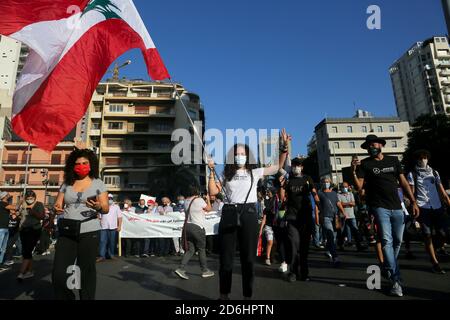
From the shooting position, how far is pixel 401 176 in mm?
4652

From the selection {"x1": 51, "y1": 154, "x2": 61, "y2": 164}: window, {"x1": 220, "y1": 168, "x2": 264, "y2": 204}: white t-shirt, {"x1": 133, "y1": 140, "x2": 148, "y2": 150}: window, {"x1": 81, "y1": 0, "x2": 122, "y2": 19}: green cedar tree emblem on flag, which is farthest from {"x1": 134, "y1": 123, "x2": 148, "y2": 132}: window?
{"x1": 220, "y1": 168, "x2": 264, "y2": 204}: white t-shirt

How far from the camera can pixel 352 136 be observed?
238ft

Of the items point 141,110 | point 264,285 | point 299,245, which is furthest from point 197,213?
point 141,110

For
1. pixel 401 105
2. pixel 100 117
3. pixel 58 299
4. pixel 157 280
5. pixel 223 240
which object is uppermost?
pixel 401 105

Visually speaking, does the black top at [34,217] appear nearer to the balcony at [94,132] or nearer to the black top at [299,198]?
the black top at [299,198]

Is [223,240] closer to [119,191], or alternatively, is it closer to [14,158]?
[119,191]

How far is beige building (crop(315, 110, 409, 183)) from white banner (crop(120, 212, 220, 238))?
64081mm

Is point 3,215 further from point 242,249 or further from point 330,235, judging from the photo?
point 330,235

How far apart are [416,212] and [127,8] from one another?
18.6ft

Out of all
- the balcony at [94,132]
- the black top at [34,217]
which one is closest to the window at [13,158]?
the balcony at [94,132]

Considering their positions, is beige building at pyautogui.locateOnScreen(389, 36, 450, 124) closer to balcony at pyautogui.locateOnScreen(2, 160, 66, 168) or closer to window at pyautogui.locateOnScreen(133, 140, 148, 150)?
window at pyautogui.locateOnScreen(133, 140, 148, 150)

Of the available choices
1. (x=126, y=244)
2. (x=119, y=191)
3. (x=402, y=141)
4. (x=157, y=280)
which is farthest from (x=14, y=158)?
(x=402, y=141)

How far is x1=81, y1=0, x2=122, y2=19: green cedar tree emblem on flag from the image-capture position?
5.31m

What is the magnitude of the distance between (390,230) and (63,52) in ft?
17.5
